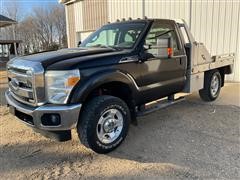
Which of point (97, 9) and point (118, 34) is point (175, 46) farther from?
point (97, 9)

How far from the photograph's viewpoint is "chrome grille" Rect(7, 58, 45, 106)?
3.53 m

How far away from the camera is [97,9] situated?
46.2ft

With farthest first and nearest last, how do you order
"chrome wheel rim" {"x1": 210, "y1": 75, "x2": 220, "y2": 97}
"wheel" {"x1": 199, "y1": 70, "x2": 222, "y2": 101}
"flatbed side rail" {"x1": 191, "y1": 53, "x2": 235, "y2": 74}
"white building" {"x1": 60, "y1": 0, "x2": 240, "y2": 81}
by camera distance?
"white building" {"x1": 60, "y1": 0, "x2": 240, "y2": 81}, "chrome wheel rim" {"x1": 210, "y1": 75, "x2": 220, "y2": 97}, "wheel" {"x1": 199, "y1": 70, "x2": 222, "y2": 101}, "flatbed side rail" {"x1": 191, "y1": 53, "x2": 235, "y2": 74}

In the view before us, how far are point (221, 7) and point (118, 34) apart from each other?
224 inches

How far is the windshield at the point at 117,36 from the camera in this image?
4656 millimetres

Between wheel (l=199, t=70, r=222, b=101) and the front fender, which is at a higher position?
the front fender

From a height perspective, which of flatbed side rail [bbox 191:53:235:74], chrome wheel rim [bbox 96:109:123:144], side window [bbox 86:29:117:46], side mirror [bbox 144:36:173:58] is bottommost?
chrome wheel rim [bbox 96:109:123:144]

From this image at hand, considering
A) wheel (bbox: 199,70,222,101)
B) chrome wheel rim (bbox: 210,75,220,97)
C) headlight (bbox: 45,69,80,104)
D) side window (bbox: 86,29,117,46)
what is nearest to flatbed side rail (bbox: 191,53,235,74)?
wheel (bbox: 199,70,222,101)

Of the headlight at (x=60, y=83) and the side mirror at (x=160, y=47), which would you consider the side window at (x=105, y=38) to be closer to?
the side mirror at (x=160, y=47)

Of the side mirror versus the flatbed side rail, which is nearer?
the side mirror

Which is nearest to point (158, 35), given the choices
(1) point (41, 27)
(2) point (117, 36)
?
(2) point (117, 36)

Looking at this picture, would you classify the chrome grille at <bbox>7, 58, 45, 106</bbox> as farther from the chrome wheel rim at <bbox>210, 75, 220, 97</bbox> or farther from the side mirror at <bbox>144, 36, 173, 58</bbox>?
the chrome wheel rim at <bbox>210, 75, 220, 97</bbox>

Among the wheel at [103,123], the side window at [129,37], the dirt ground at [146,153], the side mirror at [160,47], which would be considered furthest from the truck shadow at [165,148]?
the side window at [129,37]

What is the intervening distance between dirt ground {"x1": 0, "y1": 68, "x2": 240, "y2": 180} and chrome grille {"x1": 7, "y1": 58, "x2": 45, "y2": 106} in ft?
2.83
